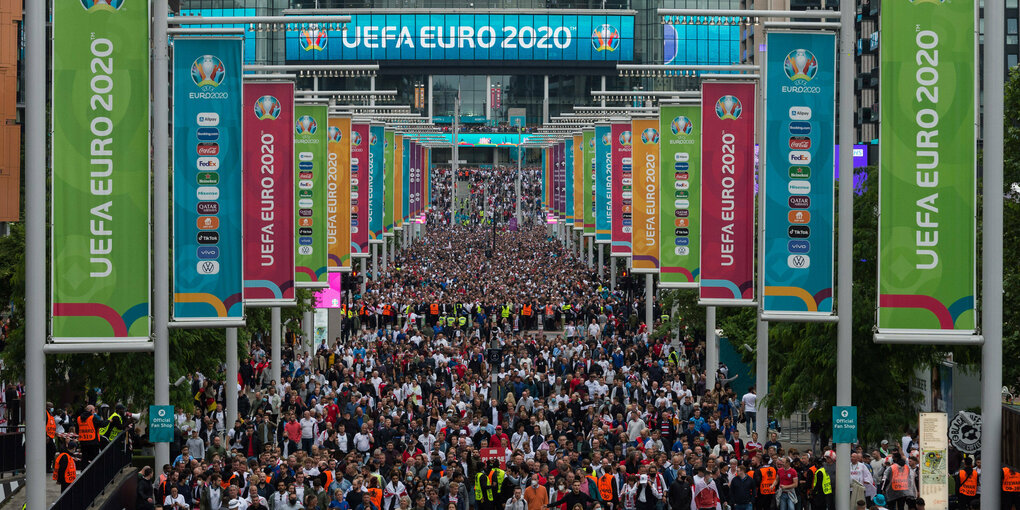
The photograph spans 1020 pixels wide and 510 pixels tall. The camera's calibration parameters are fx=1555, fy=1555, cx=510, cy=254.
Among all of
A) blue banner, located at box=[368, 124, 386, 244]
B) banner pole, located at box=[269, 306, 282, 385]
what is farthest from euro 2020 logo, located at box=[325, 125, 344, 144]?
blue banner, located at box=[368, 124, 386, 244]

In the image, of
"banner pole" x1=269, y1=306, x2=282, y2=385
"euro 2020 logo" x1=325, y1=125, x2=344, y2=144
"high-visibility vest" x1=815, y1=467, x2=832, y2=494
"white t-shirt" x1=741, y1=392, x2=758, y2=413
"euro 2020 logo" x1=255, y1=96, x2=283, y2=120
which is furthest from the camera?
"euro 2020 logo" x1=325, y1=125, x2=344, y2=144

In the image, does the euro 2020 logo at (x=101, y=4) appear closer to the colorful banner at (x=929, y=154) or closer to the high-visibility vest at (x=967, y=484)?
the colorful banner at (x=929, y=154)

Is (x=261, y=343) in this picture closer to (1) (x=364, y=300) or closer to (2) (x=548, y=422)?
(1) (x=364, y=300)

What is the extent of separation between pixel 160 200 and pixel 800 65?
8.20 metres

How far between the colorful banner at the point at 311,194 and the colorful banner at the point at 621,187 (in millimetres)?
12891

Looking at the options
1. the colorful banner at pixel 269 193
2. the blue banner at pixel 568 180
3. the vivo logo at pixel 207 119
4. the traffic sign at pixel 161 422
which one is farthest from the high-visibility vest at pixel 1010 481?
the blue banner at pixel 568 180

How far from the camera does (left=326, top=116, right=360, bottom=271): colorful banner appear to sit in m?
36.0

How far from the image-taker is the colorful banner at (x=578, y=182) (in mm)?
60281

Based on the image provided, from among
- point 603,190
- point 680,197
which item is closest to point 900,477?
point 680,197

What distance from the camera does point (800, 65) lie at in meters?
18.8

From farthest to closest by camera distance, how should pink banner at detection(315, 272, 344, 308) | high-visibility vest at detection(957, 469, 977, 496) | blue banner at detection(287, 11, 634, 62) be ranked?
blue banner at detection(287, 11, 634, 62) → pink banner at detection(315, 272, 344, 308) → high-visibility vest at detection(957, 469, 977, 496)

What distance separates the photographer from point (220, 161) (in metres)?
20.6

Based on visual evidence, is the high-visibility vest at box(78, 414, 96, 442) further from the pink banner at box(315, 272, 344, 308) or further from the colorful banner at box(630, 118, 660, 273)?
the colorful banner at box(630, 118, 660, 273)

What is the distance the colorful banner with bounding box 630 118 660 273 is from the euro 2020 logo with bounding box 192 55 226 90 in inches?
664
